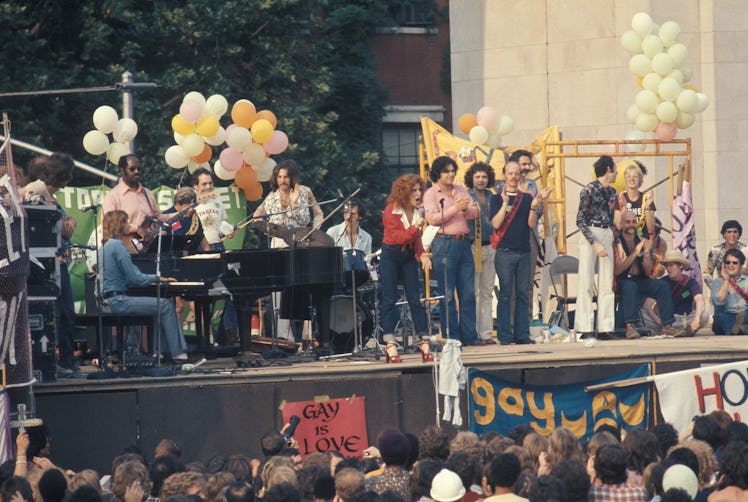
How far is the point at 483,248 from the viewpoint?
18266 millimetres

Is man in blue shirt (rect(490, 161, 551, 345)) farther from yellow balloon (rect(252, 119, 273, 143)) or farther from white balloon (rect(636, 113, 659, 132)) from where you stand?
white balloon (rect(636, 113, 659, 132))

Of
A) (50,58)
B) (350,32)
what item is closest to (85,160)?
(50,58)

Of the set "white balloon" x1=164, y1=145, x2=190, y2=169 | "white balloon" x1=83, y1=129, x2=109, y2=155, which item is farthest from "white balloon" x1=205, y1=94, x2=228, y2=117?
"white balloon" x1=83, y1=129, x2=109, y2=155

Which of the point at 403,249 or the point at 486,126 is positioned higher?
the point at 486,126

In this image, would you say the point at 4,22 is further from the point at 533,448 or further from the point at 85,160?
the point at 533,448

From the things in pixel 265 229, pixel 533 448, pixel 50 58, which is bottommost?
pixel 533 448

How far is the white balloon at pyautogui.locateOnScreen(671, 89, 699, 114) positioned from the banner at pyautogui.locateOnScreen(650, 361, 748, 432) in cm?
647

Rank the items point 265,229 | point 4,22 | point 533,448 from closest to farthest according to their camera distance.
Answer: point 533,448, point 265,229, point 4,22

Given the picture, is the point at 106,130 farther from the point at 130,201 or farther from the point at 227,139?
the point at 130,201

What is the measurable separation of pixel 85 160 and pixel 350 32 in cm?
775

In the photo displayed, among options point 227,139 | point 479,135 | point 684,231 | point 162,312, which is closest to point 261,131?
point 227,139

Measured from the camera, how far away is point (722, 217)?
2520 cm

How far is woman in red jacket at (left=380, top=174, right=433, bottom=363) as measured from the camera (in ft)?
55.7

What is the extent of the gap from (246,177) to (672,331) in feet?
18.6
